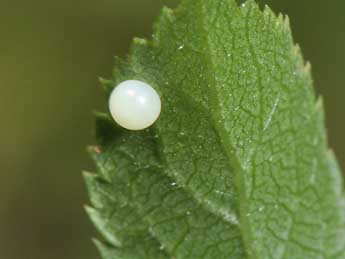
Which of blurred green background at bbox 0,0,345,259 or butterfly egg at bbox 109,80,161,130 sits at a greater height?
blurred green background at bbox 0,0,345,259

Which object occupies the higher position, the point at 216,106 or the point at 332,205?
the point at 216,106

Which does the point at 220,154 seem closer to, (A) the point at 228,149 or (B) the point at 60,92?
(A) the point at 228,149

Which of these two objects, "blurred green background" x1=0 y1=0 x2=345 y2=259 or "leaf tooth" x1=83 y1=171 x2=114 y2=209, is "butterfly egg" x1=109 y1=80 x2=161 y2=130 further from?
"blurred green background" x1=0 y1=0 x2=345 y2=259

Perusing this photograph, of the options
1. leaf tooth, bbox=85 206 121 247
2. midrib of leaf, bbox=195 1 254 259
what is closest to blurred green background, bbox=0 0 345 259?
leaf tooth, bbox=85 206 121 247

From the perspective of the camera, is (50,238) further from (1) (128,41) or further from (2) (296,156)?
(2) (296,156)

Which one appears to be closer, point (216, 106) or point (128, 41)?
point (216, 106)

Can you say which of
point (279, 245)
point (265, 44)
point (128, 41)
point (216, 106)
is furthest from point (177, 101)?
point (128, 41)
